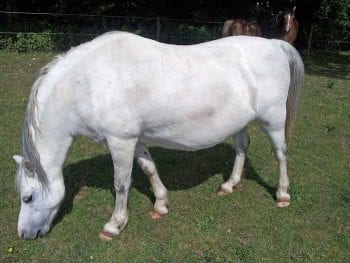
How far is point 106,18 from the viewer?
A: 1395cm

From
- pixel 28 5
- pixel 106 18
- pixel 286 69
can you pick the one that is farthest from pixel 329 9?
pixel 286 69

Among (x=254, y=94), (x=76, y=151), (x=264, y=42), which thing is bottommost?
(x=76, y=151)

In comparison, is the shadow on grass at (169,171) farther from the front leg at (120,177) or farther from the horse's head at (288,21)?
the horse's head at (288,21)

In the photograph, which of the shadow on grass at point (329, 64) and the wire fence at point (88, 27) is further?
the wire fence at point (88, 27)

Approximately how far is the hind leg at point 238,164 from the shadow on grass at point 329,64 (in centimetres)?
760

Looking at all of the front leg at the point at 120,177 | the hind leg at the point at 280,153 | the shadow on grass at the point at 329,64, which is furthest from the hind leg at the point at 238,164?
the shadow on grass at the point at 329,64

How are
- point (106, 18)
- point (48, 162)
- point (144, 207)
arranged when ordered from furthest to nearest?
point (106, 18)
point (144, 207)
point (48, 162)

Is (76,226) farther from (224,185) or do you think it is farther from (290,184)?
(290,184)

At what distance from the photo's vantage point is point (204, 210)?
4.26 m

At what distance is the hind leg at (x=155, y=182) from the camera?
13.0 ft

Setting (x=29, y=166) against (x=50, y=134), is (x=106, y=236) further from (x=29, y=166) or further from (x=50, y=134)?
(x=50, y=134)

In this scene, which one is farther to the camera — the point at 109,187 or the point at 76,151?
the point at 76,151

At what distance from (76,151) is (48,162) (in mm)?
2220

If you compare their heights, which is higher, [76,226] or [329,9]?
[329,9]
